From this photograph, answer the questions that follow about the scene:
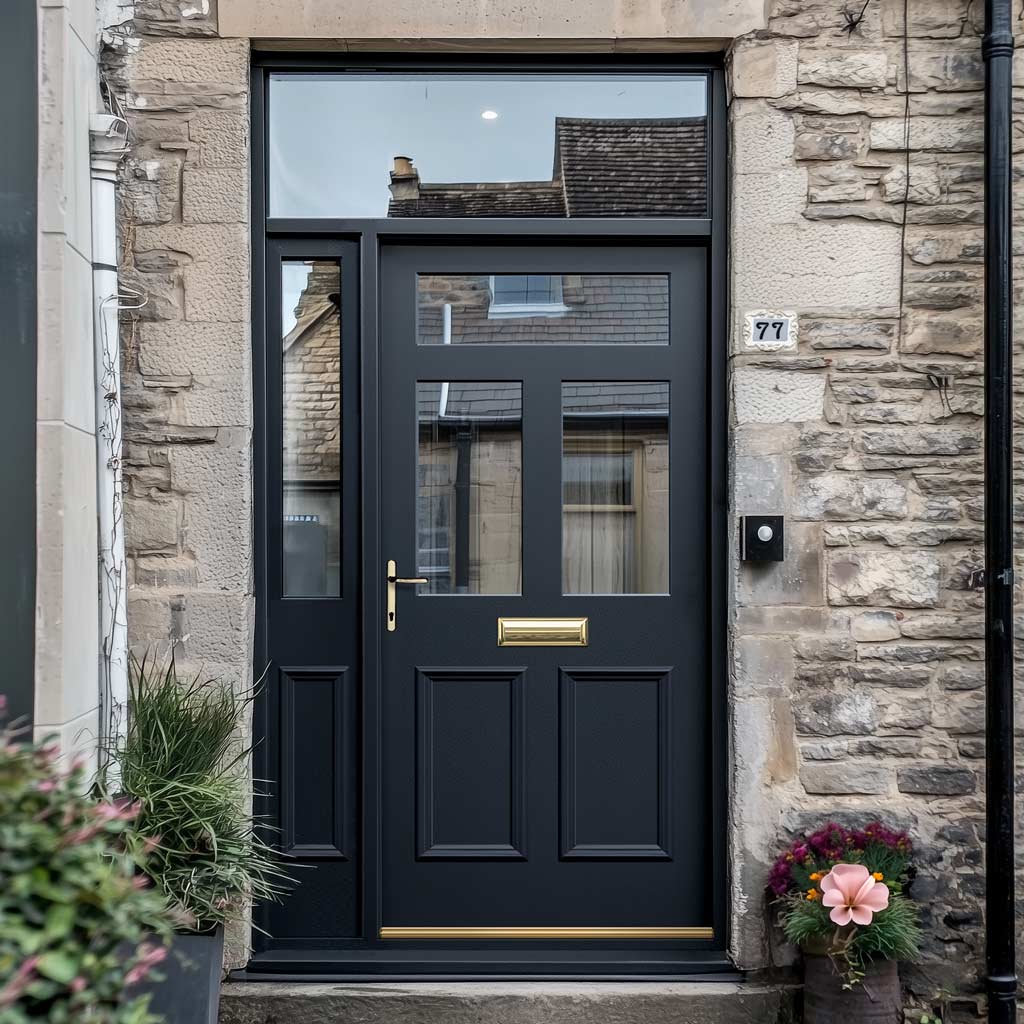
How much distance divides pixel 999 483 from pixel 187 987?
292 cm

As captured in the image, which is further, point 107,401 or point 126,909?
point 107,401

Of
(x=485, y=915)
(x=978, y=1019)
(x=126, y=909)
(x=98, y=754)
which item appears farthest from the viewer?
(x=485, y=915)

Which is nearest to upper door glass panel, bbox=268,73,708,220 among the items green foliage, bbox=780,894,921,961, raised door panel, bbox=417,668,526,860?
raised door panel, bbox=417,668,526,860

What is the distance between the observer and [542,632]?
340cm

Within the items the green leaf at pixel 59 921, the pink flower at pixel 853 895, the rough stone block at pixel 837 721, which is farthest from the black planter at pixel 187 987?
the rough stone block at pixel 837 721

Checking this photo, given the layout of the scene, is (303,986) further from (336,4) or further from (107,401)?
(336,4)

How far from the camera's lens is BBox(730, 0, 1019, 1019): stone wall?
127 inches

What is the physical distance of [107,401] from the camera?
309 cm

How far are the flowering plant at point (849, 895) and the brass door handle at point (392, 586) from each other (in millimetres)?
1543

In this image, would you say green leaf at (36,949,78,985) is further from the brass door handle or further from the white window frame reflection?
the white window frame reflection

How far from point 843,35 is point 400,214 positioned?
5.41 ft

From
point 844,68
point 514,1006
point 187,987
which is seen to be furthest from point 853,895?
point 844,68

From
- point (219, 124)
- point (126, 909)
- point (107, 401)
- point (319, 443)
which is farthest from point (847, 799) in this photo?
point (219, 124)

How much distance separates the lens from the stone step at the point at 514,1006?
3145 mm
